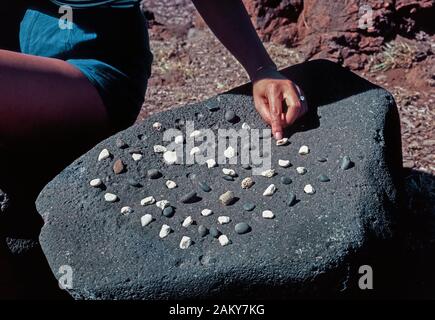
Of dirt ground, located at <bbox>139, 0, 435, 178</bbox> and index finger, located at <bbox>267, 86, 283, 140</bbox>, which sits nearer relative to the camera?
index finger, located at <bbox>267, 86, 283, 140</bbox>

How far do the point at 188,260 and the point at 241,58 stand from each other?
79 centimetres

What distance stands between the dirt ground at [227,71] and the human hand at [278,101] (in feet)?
2.95

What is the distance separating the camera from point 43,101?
210cm

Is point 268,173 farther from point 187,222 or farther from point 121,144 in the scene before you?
point 121,144

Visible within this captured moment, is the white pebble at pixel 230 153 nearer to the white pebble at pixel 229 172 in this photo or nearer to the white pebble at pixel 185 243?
the white pebble at pixel 229 172

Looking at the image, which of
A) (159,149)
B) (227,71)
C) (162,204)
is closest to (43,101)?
(159,149)

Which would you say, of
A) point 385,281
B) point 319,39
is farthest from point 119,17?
point 319,39

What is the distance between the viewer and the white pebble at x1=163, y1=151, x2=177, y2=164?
2080 millimetres

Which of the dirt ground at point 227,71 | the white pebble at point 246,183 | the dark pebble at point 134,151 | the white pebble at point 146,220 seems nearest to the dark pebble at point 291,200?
the white pebble at point 246,183

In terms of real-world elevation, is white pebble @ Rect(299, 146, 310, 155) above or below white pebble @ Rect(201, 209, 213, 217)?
above

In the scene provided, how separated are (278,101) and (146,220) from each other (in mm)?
535

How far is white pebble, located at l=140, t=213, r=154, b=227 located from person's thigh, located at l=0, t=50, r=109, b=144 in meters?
0.46

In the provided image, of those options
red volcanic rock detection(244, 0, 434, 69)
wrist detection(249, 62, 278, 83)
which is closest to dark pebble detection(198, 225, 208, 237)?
wrist detection(249, 62, 278, 83)

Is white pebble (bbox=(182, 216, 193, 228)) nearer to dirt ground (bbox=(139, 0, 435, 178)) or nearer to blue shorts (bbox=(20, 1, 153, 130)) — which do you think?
blue shorts (bbox=(20, 1, 153, 130))
